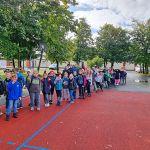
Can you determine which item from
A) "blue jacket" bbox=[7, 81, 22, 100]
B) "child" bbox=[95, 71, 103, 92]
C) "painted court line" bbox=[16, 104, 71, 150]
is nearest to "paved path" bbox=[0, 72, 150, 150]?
"painted court line" bbox=[16, 104, 71, 150]

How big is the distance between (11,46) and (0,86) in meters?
5.87

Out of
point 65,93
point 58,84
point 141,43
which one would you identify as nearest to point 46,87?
point 58,84

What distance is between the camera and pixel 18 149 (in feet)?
24.7

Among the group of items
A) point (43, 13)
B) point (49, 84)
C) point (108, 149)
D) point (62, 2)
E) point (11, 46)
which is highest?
point (62, 2)

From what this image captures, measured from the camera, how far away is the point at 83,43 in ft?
171

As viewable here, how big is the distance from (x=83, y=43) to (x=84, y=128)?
43.0 m

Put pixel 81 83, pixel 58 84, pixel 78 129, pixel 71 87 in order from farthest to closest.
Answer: pixel 81 83 < pixel 71 87 < pixel 58 84 < pixel 78 129

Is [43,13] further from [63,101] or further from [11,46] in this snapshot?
[63,101]

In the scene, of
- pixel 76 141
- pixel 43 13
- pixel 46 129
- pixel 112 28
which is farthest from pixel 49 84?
pixel 112 28

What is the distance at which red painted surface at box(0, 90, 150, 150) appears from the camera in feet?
26.6

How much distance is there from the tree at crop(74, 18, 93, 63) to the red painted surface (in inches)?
1455

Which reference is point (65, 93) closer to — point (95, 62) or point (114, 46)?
point (95, 62)

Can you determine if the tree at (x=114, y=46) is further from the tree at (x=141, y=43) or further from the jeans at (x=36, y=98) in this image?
the jeans at (x=36, y=98)

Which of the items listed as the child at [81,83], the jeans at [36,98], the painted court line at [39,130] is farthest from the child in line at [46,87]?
the child at [81,83]
